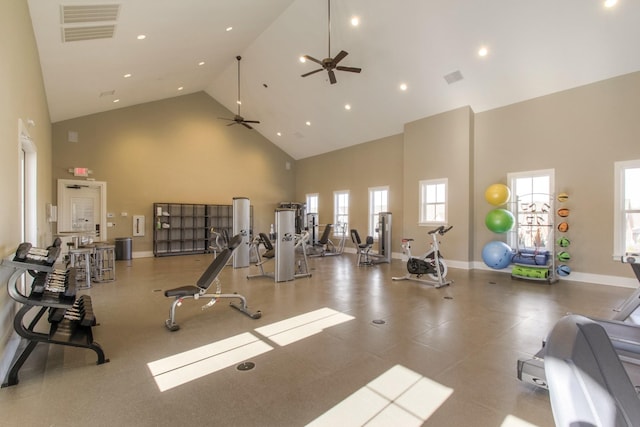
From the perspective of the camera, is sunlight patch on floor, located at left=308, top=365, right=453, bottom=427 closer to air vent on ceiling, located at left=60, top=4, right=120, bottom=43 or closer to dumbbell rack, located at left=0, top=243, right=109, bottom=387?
dumbbell rack, located at left=0, top=243, right=109, bottom=387

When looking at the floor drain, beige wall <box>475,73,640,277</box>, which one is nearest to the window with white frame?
beige wall <box>475,73,640,277</box>

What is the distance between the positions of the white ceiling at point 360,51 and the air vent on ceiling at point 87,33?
0.38ft

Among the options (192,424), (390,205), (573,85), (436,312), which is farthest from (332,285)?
(573,85)

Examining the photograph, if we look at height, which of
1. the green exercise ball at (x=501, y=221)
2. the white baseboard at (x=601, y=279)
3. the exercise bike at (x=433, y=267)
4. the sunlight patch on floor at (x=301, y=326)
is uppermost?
the green exercise ball at (x=501, y=221)

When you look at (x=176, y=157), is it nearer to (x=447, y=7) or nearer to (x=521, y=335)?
(x=447, y=7)

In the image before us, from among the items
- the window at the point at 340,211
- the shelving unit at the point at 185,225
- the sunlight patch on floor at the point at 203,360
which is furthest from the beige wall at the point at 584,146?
the shelving unit at the point at 185,225

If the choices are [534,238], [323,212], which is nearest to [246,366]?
[534,238]

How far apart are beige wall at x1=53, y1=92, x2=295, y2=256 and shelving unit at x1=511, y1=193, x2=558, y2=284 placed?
30.0 feet

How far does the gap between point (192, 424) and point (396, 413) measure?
4.46 feet

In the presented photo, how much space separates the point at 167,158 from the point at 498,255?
409 inches

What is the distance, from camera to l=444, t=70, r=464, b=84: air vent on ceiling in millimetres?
6820

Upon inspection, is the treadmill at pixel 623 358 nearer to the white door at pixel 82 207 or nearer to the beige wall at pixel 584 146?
the beige wall at pixel 584 146

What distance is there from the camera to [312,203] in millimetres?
13047

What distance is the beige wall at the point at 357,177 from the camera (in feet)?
32.1
